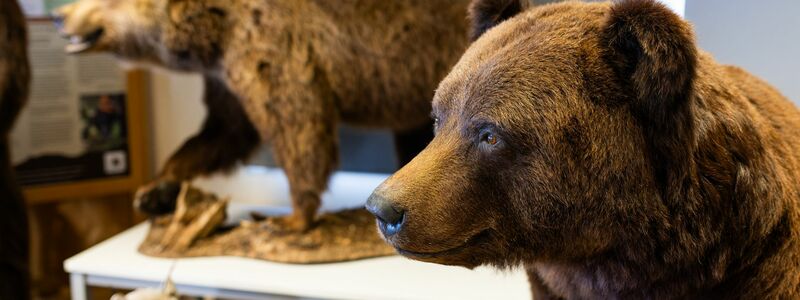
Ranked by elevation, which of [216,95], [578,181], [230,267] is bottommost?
[230,267]

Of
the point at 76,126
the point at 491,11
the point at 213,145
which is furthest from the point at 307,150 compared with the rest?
the point at 76,126

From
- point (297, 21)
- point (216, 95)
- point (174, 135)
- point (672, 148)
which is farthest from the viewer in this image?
point (174, 135)

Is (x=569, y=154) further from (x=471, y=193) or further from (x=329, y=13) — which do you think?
(x=329, y=13)

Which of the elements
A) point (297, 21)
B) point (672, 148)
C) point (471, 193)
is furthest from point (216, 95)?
point (672, 148)

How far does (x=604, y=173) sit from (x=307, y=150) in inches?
36.5

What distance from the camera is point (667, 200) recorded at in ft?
2.71

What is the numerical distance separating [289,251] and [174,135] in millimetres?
854

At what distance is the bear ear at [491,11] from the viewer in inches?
38.9

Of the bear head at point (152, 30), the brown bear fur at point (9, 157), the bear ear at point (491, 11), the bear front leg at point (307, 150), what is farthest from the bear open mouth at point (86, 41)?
the bear ear at point (491, 11)

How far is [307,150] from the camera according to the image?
5.39 feet

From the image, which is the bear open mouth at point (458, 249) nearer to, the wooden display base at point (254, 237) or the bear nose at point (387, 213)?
the bear nose at point (387, 213)

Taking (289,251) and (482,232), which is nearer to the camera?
(482,232)

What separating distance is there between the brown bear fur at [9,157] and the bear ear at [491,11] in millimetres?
→ 1243

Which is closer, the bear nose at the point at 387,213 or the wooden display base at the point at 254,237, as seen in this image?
the bear nose at the point at 387,213
